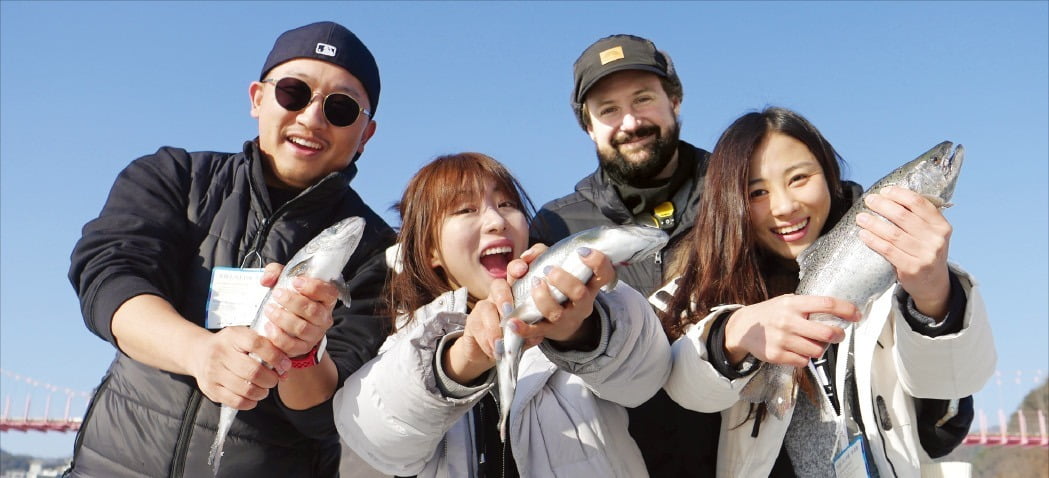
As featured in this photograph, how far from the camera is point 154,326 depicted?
3.43 m

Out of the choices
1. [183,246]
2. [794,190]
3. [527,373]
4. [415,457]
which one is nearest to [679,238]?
[794,190]

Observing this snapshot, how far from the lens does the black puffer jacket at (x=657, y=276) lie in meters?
4.17

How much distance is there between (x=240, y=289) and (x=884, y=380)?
340 centimetres

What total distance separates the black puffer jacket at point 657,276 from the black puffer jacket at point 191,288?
142 centimetres

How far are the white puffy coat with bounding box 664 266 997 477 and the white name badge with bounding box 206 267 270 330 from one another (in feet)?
7.08

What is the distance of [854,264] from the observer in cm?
357

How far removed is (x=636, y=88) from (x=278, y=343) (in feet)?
15.2

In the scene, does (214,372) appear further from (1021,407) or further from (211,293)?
(1021,407)

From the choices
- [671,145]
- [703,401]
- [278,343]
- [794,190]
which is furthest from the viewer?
[671,145]

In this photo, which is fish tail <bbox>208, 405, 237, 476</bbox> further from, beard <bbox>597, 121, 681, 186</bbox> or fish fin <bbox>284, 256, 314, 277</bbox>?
beard <bbox>597, 121, 681, 186</bbox>

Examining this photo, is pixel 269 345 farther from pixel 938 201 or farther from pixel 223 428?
pixel 938 201

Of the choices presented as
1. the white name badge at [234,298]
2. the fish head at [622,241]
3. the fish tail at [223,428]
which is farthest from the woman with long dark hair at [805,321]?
the white name badge at [234,298]

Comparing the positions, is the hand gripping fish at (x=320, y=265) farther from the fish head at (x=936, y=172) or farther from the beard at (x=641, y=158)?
the beard at (x=641, y=158)

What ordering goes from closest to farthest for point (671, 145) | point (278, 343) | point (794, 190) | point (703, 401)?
point (278, 343) → point (703, 401) → point (794, 190) → point (671, 145)
